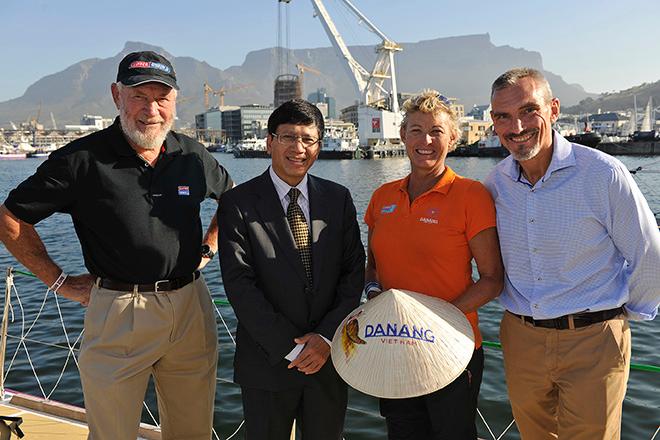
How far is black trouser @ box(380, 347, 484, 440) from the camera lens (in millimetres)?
2287

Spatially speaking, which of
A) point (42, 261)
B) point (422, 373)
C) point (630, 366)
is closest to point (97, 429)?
point (42, 261)

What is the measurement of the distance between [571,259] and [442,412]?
905 mm

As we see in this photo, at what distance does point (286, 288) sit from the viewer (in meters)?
2.38

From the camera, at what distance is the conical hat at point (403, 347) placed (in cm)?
201

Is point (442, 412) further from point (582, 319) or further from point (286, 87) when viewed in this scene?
point (286, 87)

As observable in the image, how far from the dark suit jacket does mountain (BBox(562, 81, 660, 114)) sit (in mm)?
174158

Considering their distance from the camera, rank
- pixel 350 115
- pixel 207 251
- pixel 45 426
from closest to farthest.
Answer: pixel 207 251 → pixel 45 426 → pixel 350 115

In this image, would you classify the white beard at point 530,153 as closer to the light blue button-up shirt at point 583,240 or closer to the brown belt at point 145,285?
the light blue button-up shirt at point 583,240

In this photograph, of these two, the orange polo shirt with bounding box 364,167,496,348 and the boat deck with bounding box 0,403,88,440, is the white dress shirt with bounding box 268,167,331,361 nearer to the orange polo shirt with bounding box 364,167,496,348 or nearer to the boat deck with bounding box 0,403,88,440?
the orange polo shirt with bounding box 364,167,496,348

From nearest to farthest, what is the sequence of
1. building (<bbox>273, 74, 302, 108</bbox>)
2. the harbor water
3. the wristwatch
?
the wristwatch → the harbor water → building (<bbox>273, 74, 302, 108</bbox>)

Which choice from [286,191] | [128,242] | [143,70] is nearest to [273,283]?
[286,191]

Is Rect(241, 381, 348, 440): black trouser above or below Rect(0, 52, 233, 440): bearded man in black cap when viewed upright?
below

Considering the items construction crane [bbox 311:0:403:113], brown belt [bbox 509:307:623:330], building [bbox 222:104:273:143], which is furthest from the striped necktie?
building [bbox 222:104:273:143]

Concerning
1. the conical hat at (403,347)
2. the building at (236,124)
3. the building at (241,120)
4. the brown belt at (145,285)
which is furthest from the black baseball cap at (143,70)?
the building at (241,120)
